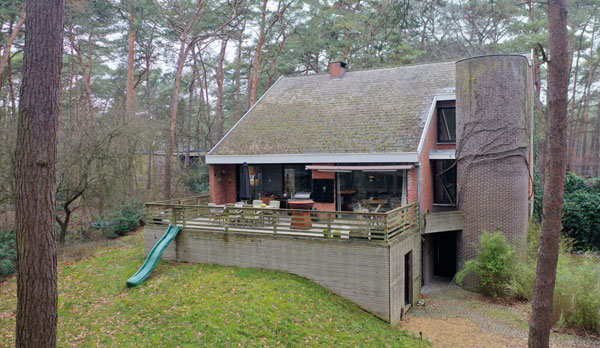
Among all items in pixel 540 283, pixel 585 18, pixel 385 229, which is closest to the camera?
pixel 540 283

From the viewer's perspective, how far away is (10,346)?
26.6 ft

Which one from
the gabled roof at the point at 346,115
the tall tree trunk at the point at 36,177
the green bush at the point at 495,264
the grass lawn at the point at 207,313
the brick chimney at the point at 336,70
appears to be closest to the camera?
the tall tree trunk at the point at 36,177

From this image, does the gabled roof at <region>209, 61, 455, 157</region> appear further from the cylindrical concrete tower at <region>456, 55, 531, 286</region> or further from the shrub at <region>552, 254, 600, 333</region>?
the shrub at <region>552, 254, 600, 333</region>

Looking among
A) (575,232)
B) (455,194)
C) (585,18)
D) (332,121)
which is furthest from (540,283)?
(585,18)

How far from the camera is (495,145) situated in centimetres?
1327

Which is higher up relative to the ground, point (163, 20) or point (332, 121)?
point (163, 20)

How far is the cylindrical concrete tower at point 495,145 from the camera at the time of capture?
43.1ft

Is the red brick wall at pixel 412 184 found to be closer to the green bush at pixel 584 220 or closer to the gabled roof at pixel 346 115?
the gabled roof at pixel 346 115

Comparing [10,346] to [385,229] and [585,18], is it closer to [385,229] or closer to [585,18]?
[385,229]

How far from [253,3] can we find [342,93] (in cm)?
946

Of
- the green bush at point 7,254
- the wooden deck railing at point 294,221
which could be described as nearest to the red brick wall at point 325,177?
the wooden deck railing at point 294,221

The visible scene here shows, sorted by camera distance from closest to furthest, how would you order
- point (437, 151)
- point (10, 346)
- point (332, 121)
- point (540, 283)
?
point (540, 283) → point (10, 346) → point (437, 151) → point (332, 121)

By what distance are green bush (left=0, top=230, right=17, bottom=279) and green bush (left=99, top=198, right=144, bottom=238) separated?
3.93m

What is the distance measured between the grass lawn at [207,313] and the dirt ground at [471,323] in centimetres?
98
